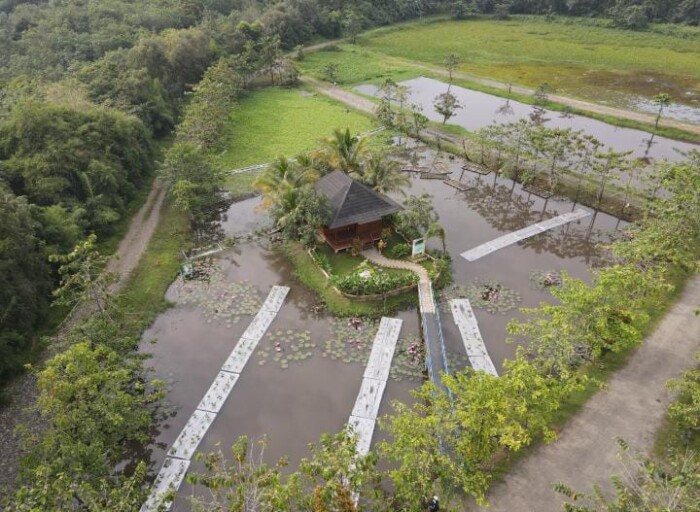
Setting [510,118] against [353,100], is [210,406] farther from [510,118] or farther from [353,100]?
[353,100]

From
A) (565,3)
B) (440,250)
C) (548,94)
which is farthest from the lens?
(565,3)

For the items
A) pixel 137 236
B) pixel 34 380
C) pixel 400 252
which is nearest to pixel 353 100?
pixel 400 252

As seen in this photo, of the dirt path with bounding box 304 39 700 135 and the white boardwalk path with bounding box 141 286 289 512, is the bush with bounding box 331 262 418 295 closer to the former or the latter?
the white boardwalk path with bounding box 141 286 289 512

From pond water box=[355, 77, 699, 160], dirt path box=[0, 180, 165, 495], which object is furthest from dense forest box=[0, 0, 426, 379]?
pond water box=[355, 77, 699, 160]

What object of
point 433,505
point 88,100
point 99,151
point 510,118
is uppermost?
point 88,100

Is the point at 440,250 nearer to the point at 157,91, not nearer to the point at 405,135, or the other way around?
the point at 405,135

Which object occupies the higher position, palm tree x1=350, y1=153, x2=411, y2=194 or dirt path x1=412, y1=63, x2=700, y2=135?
palm tree x1=350, y1=153, x2=411, y2=194

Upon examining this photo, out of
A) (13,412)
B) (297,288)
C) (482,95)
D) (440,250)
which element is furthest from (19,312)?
(482,95)
